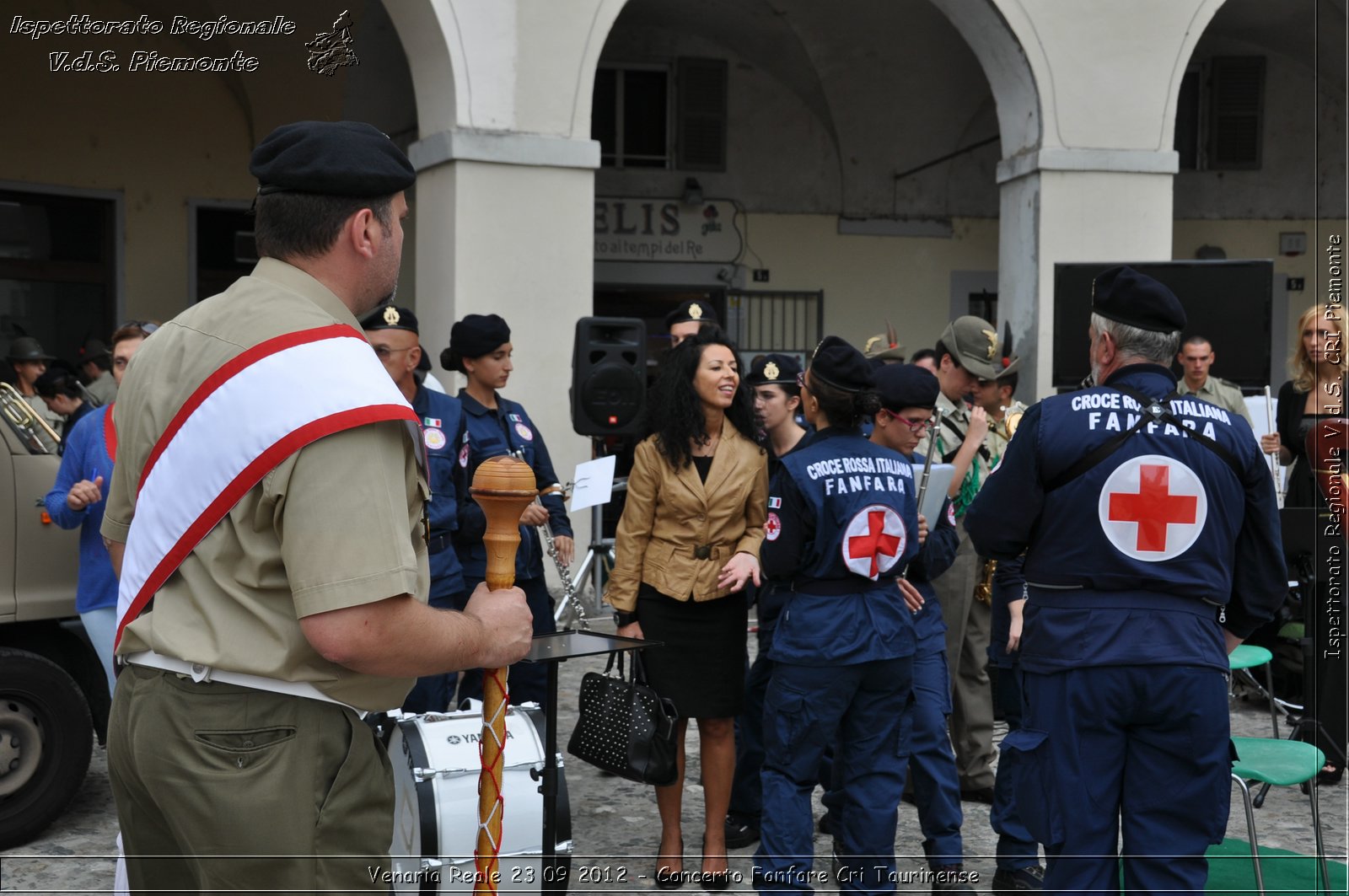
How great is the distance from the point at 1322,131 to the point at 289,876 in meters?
17.3

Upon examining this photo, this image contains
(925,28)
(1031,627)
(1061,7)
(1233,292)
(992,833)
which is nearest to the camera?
(1031,627)

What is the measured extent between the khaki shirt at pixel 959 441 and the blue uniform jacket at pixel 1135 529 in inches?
77.7

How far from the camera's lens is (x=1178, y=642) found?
3109mm

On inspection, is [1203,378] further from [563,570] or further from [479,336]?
[479,336]

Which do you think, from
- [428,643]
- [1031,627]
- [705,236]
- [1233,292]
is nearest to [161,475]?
[428,643]

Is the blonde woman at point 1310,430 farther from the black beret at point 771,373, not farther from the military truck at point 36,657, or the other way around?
the military truck at point 36,657

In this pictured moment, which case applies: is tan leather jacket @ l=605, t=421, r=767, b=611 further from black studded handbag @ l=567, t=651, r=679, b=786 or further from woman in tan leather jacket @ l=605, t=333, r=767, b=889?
black studded handbag @ l=567, t=651, r=679, b=786

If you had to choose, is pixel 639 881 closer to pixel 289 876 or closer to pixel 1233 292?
pixel 289 876

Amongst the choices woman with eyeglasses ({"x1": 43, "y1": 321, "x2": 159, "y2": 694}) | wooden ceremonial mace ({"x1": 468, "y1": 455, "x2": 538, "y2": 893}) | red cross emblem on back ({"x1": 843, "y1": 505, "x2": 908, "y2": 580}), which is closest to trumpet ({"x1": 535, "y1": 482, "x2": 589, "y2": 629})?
red cross emblem on back ({"x1": 843, "y1": 505, "x2": 908, "y2": 580})

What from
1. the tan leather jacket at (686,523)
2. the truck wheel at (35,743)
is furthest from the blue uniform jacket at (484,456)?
the truck wheel at (35,743)

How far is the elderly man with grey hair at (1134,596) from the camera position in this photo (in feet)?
10.2

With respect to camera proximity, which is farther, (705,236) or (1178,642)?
(705,236)

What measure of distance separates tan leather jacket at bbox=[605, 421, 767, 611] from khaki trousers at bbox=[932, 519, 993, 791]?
1.17 metres

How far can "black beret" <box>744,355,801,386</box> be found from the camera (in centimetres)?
536
